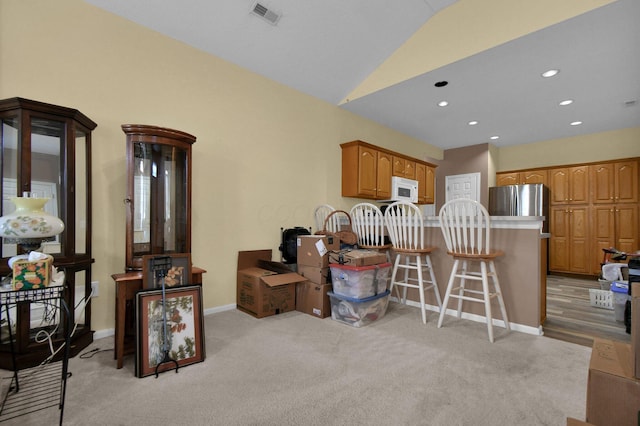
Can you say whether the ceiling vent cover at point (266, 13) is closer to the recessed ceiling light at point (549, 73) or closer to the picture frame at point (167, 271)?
the picture frame at point (167, 271)

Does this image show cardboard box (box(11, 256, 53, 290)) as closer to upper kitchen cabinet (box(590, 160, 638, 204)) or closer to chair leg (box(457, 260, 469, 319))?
chair leg (box(457, 260, 469, 319))

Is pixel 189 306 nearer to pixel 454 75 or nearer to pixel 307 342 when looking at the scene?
pixel 307 342

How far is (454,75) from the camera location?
3.19 meters

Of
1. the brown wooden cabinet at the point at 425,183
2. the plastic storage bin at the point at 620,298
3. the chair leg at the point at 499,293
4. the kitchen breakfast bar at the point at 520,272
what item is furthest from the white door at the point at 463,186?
the chair leg at the point at 499,293

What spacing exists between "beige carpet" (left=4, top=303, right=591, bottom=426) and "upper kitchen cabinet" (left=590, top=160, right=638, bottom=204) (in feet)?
13.9

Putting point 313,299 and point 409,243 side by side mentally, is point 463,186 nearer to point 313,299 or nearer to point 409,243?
point 409,243

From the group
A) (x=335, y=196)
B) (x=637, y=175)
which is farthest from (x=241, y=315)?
(x=637, y=175)

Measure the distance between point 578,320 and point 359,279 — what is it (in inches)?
87.4

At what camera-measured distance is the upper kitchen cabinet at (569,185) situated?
16.8 ft

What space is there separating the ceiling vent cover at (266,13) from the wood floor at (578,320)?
3.60m

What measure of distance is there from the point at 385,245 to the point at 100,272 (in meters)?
2.52

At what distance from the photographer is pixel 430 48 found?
309 cm

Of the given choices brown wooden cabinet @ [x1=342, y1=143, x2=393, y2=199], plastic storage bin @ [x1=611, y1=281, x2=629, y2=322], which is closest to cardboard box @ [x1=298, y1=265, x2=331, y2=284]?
brown wooden cabinet @ [x1=342, y1=143, x2=393, y2=199]

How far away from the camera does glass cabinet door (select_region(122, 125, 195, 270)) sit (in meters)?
2.14
